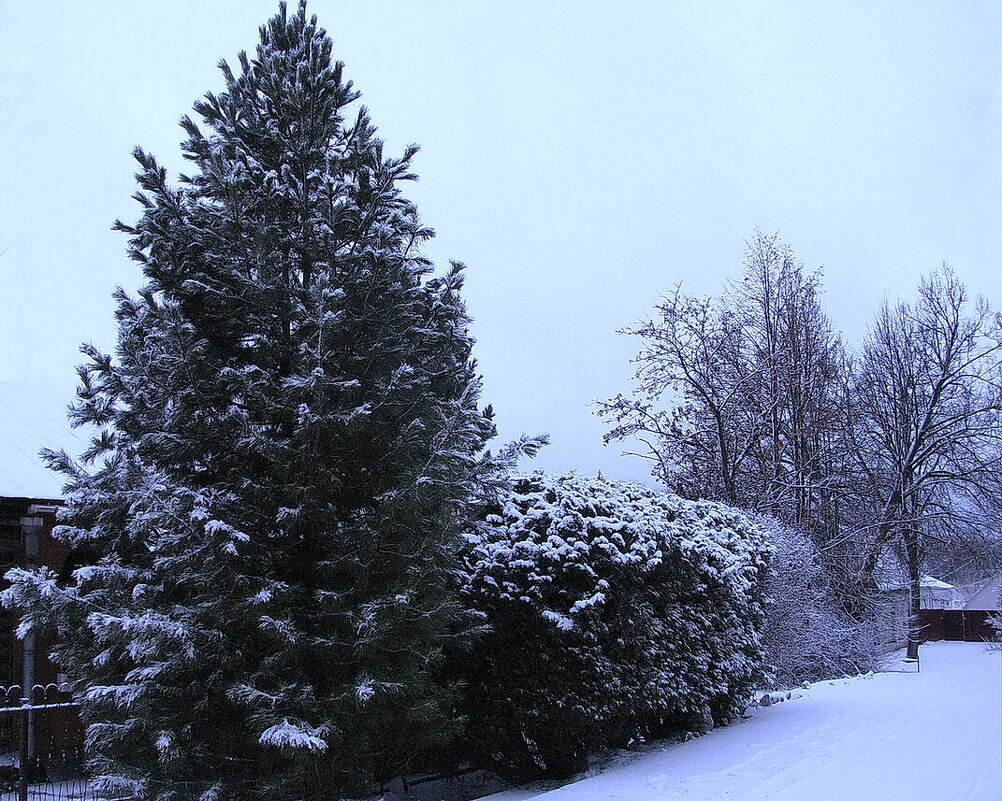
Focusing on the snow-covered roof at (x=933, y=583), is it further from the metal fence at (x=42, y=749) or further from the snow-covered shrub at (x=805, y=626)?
the metal fence at (x=42, y=749)

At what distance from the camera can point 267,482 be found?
5.64m

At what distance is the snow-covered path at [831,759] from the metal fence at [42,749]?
376cm

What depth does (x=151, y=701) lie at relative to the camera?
513 cm

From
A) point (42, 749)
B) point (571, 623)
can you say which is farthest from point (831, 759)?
point (42, 749)

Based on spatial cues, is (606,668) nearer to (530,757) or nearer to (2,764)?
(530,757)

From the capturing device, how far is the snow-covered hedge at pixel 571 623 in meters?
6.83

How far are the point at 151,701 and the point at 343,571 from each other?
4.74 ft

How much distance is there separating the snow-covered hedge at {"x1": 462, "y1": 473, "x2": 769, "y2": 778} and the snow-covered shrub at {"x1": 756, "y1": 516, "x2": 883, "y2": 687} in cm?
408

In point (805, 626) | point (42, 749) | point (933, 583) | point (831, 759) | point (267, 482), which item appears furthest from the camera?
point (933, 583)

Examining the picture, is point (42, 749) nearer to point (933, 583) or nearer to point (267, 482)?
point (267, 482)

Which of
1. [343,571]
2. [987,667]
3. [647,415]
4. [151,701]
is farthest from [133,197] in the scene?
[987,667]

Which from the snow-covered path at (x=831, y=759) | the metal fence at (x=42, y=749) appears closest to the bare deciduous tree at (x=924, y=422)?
the snow-covered path at (x=831, y=759)

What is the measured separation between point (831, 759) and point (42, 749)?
26.2 ft

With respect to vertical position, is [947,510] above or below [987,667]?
above
